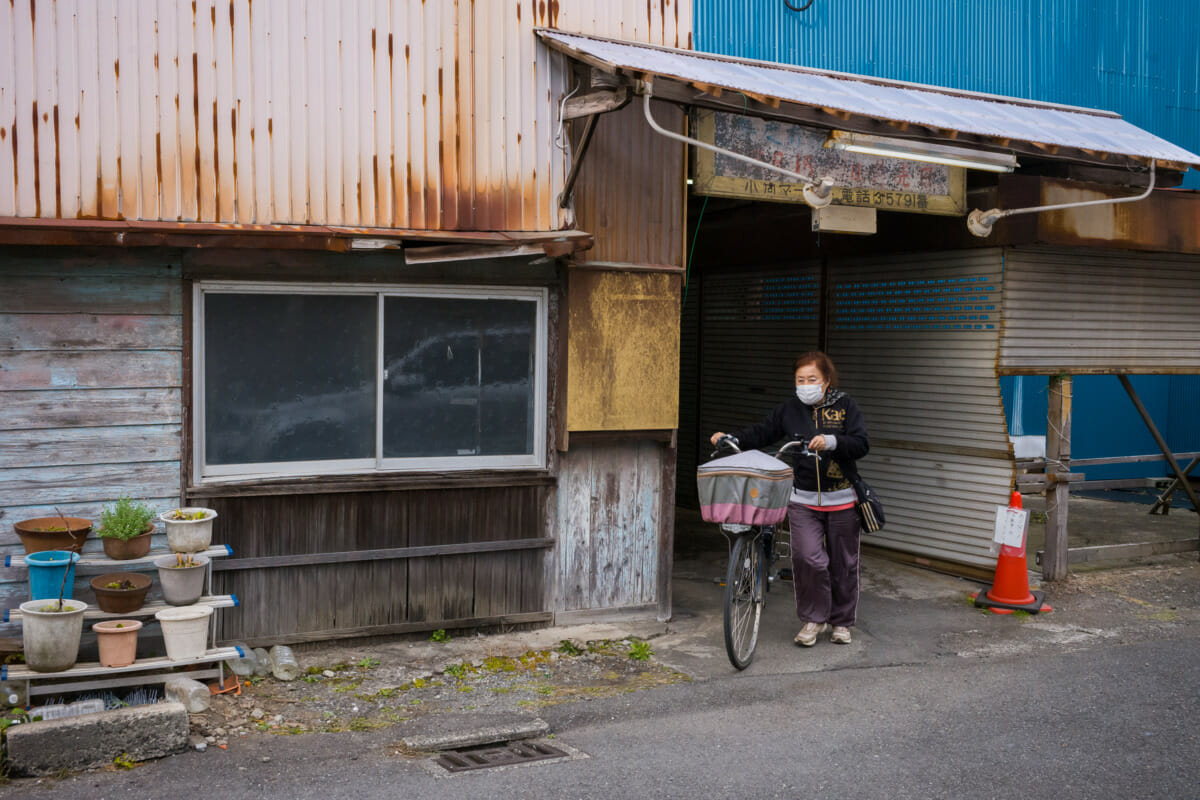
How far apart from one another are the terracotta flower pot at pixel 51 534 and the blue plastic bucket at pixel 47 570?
0.09 metres

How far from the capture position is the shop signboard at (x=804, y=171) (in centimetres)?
793

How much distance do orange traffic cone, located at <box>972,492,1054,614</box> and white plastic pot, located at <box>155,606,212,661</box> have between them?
609 cm

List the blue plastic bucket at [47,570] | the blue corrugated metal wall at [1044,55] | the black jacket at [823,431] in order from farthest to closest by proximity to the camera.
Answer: the blue corrugated metal wall at [1044,55]
the black jacket at [823,431]
the blue plastic bucket at [47,570]

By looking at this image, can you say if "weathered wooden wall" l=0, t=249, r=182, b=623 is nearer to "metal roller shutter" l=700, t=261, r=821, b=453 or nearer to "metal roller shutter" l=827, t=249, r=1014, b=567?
"metal roller shutter" l=827, t=249, r=1014, b=567

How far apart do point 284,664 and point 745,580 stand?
3021mm

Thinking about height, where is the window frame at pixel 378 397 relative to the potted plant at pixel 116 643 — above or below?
above

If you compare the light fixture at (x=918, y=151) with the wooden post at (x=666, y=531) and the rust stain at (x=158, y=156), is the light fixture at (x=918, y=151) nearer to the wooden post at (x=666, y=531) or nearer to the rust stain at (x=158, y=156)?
the wooden post at (x=666, y=531)

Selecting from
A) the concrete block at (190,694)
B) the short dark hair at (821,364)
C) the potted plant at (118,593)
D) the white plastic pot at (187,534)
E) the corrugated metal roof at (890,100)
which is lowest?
the concrete block at (190,694)

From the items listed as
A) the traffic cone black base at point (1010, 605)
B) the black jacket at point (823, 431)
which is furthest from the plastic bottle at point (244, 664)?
the traffic cone black base at point (1010, 605)

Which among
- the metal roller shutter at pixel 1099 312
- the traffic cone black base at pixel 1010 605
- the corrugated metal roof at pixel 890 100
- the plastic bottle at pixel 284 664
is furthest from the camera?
the metal roller shutter at pixel 1099 312

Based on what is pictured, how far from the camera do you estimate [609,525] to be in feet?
26.4

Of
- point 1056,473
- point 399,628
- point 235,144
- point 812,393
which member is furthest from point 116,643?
point 1056,473

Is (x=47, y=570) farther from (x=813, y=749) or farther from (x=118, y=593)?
(x=813, y=749)

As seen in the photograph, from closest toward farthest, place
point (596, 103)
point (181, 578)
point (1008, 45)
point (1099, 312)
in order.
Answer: point (181, 578) → point (596, 103) → point (1099, 312) → point (1008, 45)
